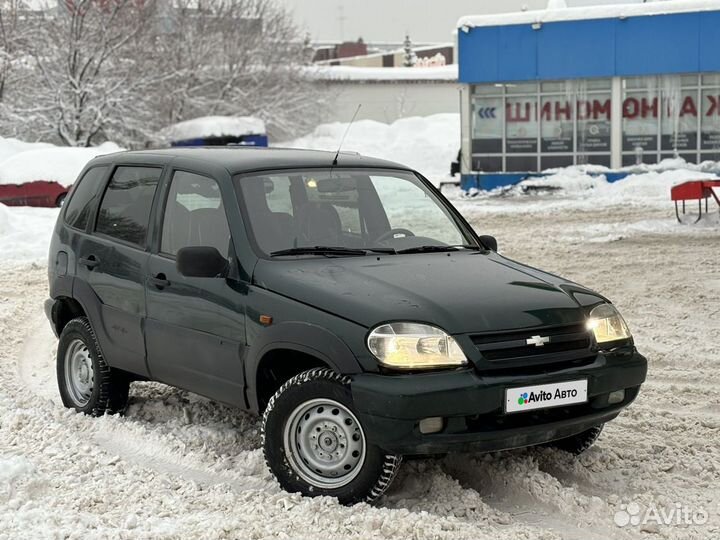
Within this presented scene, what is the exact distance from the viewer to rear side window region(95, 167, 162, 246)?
19.6 feet

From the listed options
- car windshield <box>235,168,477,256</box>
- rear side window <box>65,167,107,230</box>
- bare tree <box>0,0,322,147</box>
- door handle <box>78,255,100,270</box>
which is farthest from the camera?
bare tree <box>0,0,322,147</box>

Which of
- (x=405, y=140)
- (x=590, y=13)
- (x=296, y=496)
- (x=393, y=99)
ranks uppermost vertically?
(x=590, y=13)

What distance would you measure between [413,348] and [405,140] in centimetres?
4475

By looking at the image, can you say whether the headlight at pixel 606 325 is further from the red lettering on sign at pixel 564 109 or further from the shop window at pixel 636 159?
A: the red lettering on sign at pixel 564 109

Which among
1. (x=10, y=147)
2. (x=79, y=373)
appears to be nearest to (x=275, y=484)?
(x=79, y=373)

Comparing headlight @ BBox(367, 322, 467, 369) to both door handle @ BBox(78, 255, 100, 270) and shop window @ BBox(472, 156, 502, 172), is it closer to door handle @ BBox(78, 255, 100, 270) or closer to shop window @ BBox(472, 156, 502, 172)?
door handle @ BBox(78, 255, 100, 270)

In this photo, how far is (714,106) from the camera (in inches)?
1224

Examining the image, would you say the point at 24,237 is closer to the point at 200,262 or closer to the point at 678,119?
the point at 200,262

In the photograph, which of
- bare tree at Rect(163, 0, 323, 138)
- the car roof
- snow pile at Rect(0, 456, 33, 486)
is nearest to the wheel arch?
the car roof

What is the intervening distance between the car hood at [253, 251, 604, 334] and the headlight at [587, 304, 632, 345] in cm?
7

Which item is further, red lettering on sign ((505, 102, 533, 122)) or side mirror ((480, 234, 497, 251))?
red lettering on sign ((505, 102, 533, 122))

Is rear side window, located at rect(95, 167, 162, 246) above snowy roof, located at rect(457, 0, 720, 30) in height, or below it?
below

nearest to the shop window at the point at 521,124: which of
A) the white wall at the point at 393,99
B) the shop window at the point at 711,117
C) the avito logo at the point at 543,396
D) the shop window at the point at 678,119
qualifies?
the shop window at the point at 678,119

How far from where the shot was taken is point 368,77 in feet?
198
